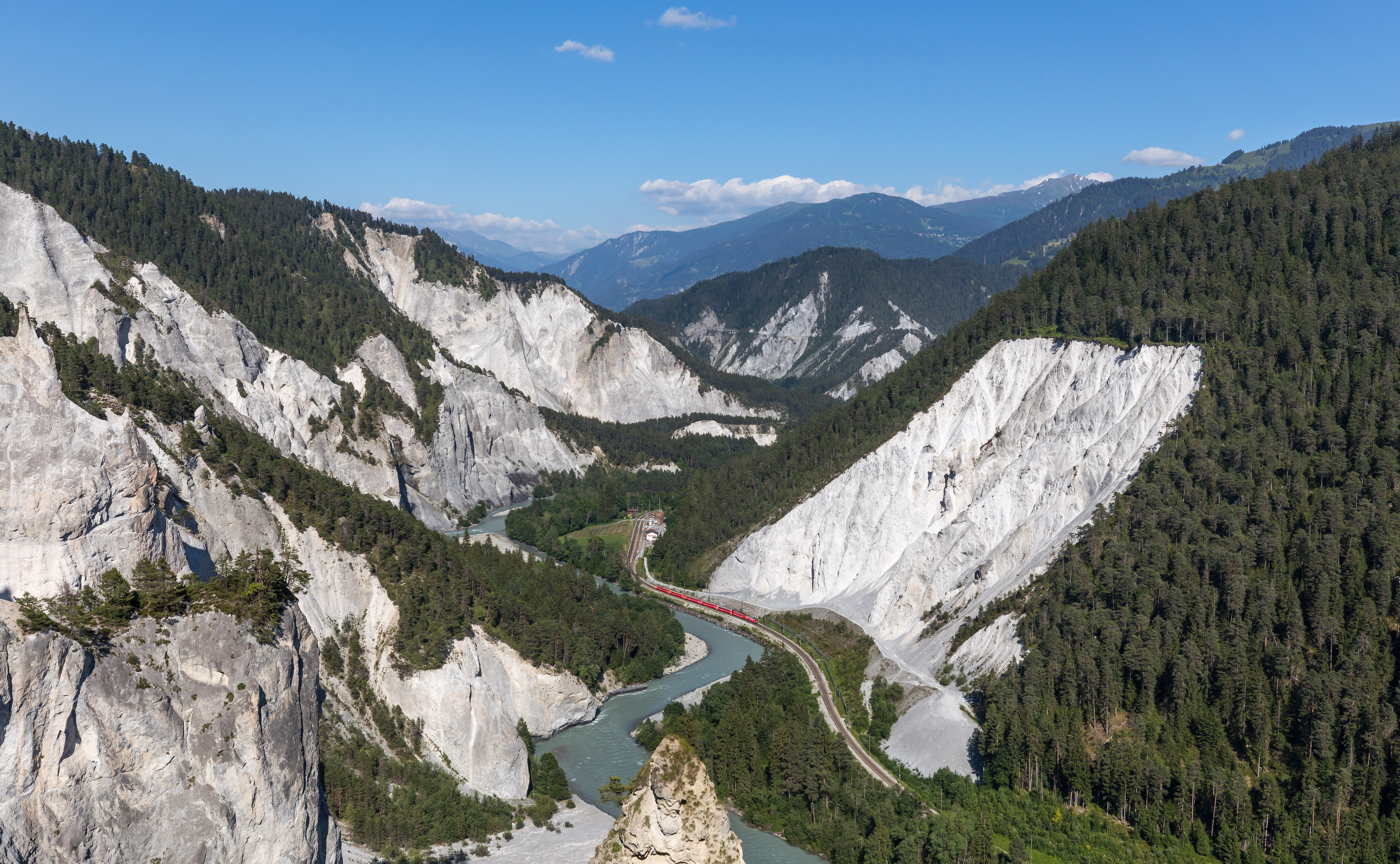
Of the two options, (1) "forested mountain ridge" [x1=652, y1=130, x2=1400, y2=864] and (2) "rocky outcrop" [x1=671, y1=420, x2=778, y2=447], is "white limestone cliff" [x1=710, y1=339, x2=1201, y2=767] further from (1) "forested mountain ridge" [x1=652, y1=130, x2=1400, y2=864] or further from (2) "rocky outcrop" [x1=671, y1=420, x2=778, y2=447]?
(2) "rocky outcrop" [x1=671, y1=420, x2=778, y2=447]

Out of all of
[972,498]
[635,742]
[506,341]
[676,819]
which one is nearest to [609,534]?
[972,498]

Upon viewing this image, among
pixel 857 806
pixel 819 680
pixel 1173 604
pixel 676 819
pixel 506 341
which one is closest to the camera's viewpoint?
pixel 676 819

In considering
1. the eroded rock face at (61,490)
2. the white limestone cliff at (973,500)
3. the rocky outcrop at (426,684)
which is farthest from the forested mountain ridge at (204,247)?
the eroded rock face at (61,490)

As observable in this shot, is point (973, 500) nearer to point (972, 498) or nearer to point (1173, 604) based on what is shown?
point (972, 498)

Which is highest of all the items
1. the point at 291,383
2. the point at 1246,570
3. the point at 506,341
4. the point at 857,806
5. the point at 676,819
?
the point at 506,341

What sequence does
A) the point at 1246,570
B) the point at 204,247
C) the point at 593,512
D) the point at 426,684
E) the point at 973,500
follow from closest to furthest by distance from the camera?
the point at 426,684 → the point at 1246,570 → the point at 973,500 → the point at 204,247 → the point at 593,512

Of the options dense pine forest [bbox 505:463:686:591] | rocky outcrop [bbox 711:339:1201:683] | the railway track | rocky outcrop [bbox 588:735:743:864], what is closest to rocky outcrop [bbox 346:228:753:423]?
dense pine forest [bbox 505:463:686:591]
